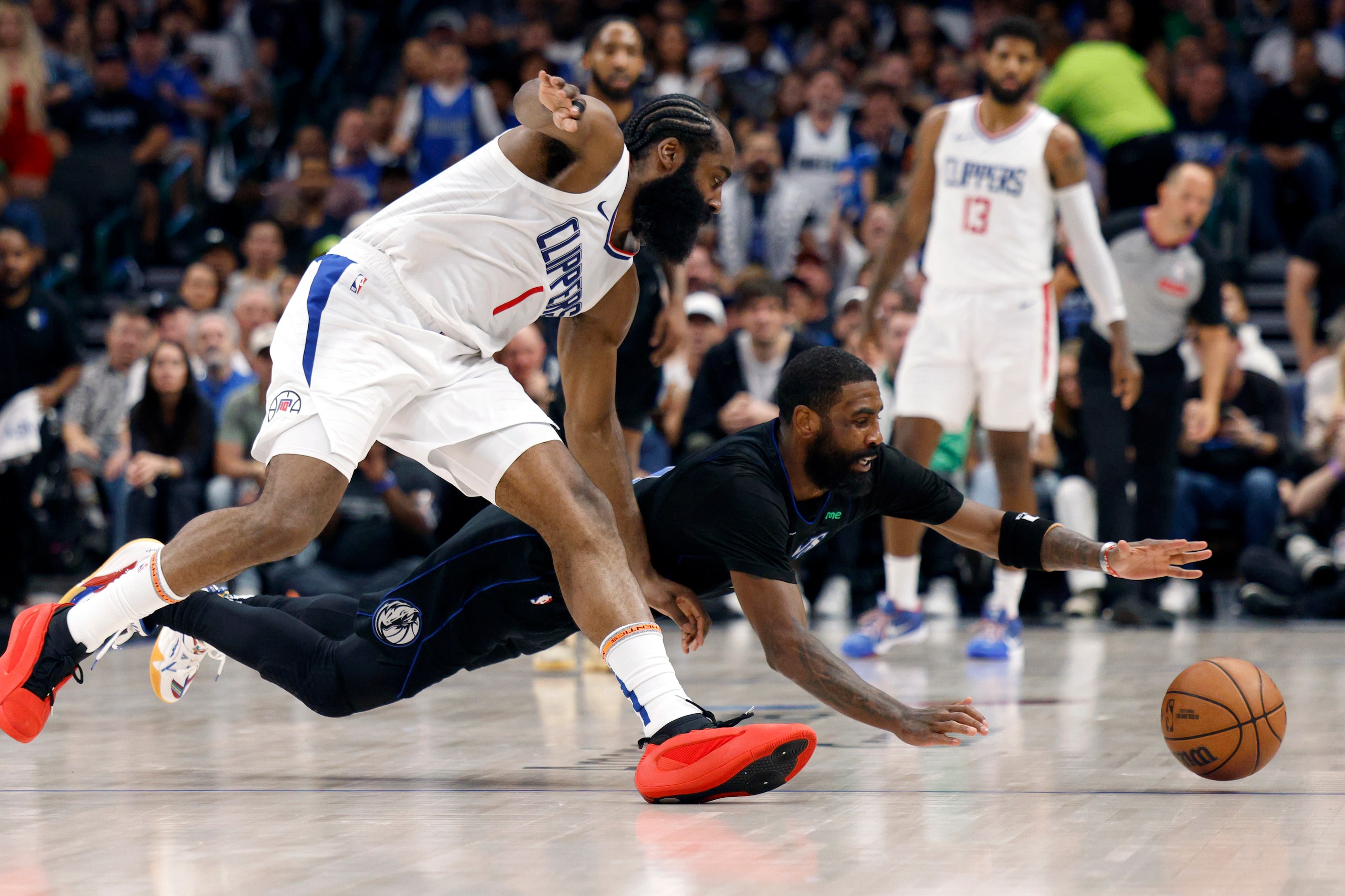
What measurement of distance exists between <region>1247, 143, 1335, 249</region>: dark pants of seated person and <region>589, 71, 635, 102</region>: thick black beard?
695 cm

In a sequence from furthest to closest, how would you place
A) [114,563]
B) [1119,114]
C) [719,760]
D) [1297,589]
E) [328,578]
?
[1119,114], [1297,589], [328,578], [114,563], [719,760]

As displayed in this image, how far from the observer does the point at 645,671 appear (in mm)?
3605

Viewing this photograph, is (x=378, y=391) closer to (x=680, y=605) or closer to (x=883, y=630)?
(x=680, y=605)

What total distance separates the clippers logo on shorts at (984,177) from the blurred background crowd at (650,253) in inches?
45.3

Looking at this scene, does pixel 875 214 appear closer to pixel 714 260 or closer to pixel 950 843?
pixel 714 260

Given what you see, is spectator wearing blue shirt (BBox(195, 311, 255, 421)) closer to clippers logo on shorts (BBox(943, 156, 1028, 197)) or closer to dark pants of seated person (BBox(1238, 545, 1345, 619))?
clippers logo on shorts (BBox(943, 156, 1028, 197))

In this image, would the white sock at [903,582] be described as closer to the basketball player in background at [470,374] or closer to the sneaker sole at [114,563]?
the basketball player in background at [470,374]

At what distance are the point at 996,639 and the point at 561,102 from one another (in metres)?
3.47

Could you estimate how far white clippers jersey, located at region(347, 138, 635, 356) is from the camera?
13.2ft

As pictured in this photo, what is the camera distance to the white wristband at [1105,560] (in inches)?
150

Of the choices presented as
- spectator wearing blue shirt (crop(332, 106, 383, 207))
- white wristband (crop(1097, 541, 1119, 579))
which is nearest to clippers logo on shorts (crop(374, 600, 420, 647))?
white wristband (crop(1097, 541, 1119, 579))

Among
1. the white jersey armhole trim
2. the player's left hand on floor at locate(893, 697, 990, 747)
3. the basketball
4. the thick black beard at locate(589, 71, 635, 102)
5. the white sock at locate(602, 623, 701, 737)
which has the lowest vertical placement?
the basketball

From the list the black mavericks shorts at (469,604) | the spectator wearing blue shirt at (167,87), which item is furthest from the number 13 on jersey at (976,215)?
the spectator wearing blue shirt at (167,87)

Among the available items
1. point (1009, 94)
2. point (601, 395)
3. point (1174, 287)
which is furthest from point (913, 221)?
point (601, 395)
